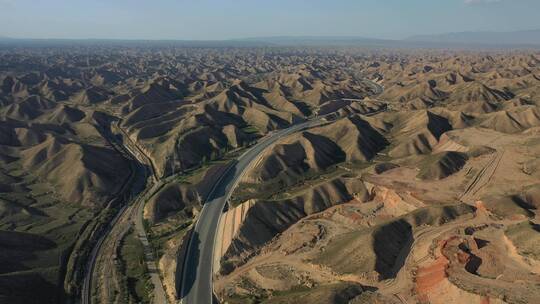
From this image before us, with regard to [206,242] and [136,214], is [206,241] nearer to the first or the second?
[206,242]

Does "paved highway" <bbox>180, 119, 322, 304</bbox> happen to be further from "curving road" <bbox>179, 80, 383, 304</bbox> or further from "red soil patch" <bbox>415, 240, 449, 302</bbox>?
"red soil patch" <bbox>415, 240, 449, 302</bbox>

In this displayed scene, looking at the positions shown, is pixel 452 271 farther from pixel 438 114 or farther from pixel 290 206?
pixel 438 114

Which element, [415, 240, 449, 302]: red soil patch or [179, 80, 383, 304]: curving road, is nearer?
[415, 240, 449, 302]: red soil patch

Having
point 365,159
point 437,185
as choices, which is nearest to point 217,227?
point 437,185

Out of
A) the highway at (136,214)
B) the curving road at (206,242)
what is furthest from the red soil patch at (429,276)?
the highway at (136,214)

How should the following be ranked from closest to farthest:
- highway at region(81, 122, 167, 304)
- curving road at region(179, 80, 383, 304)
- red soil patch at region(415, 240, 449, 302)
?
red soil patch at region(415, 240, 449, 302) → curving road at region(179, 80, 383, 304) → highway at region(81, 122, 167, 304)

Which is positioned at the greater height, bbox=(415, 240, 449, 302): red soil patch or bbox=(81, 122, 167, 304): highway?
bbox=(415, 240, 449, 302): red soil patch

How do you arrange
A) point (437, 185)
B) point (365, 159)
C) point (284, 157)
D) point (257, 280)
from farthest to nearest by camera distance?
point (365, 159) < point (284, 157) < point (437, 185) < point (257, 280)

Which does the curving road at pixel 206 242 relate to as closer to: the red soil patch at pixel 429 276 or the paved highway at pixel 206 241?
the paved highway at pixel 206 241

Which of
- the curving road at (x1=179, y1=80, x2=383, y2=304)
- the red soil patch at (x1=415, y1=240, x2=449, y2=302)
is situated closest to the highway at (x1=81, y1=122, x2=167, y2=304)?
the curving road at (x1=179, y1=80, x2=383, y2=304)
